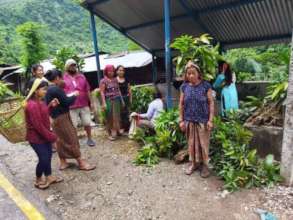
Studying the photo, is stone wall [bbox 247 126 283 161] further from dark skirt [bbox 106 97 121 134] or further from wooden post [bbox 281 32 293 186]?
dark skirt [bbox 106 97 121 134]

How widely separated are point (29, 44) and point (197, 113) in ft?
49.8

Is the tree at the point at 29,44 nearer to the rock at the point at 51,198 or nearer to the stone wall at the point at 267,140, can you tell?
the rock at the point at 51,198

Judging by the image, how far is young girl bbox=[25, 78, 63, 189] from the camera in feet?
13.6

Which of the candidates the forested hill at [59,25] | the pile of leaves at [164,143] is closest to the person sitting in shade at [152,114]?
the pile of leaves at [164,143]

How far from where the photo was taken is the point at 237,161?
4.52 meters

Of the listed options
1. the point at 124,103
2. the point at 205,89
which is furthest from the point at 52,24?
the point at 205,89

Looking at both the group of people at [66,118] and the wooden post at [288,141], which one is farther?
the group of people at [66,118]

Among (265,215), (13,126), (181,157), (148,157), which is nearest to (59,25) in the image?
(13,126)

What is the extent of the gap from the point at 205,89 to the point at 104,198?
2075 millimetres

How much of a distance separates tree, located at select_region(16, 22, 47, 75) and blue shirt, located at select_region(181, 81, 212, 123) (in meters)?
14.5

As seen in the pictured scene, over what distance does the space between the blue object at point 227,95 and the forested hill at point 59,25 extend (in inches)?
1154

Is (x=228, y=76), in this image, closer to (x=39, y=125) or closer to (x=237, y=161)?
(x=237, y=161)

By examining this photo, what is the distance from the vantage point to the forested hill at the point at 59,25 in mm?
36688

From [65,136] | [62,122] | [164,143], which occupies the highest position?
[62,122]
